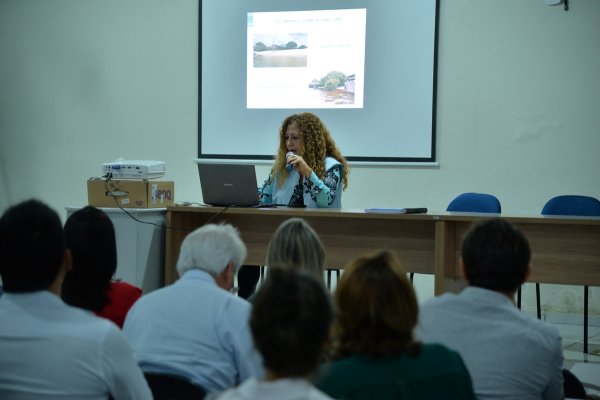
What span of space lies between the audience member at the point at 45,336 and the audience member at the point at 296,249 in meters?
0.78

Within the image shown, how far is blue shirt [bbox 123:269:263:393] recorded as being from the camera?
1.89 m

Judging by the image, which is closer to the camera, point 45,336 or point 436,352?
point 436,352

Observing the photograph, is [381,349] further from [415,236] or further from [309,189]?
[309,189]

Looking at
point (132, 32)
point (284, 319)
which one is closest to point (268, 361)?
point (284, 319)

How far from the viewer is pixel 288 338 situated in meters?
1.06

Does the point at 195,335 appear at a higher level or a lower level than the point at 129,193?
lower

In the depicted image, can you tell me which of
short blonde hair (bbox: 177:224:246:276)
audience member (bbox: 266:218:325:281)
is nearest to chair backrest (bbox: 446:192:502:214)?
audience member (bbox: 266:218:325:281)

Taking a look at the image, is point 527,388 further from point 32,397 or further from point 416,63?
point 416,63

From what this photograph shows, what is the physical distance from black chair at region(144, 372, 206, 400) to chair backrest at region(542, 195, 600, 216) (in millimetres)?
3090

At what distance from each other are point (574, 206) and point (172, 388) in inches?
127

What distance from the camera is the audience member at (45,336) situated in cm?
152

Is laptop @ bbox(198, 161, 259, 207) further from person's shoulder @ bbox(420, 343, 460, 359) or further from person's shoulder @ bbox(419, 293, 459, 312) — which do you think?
person's shoulder @ bbox(420, 343, 460, 359)

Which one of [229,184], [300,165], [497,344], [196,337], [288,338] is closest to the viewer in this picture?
[288,338]

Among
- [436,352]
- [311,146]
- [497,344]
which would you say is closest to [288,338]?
[436,352]
